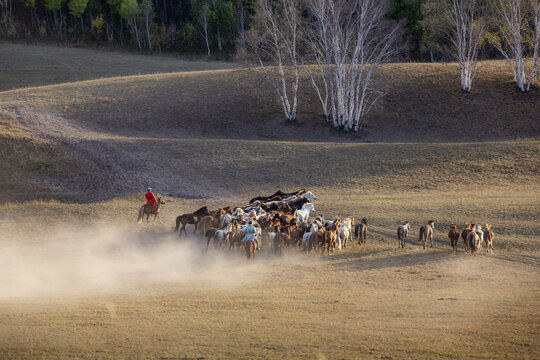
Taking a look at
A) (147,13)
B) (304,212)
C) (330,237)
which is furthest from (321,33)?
(147,13)

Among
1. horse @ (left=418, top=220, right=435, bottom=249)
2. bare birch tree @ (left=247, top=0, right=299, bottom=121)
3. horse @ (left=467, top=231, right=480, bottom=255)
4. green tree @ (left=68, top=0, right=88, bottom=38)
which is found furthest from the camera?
green tree @ (left=68, top=0, right=88, bottom=38)

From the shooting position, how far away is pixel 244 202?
28938 millimetres

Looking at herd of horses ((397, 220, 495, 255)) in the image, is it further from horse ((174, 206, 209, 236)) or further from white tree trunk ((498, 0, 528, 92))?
white tree trunk ((498, 0, 528, 92))

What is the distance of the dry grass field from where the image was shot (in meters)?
10.9

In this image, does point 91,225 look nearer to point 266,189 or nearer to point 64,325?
A: point 266,189

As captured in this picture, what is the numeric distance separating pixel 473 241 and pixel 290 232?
6.66m

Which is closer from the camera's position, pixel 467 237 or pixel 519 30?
pixel 467 237

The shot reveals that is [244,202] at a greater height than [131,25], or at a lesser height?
lesser

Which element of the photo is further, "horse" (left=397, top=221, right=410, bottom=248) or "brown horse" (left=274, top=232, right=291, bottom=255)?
"horse" (left=397, top=221, right=410, bottom=248)

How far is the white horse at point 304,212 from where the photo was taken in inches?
892

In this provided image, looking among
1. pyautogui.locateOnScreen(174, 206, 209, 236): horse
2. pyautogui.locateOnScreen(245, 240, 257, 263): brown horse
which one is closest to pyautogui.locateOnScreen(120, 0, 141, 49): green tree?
pyautogui.locateOnScreen(174, 206, 209, 236): horse

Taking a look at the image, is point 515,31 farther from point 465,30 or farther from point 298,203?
point 298,203

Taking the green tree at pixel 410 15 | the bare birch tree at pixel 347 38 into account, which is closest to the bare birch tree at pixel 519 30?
the bare birch tree at pixel 347 38

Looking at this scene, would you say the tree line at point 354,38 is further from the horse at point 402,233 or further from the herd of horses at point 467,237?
the herd of horses at point 467,237
